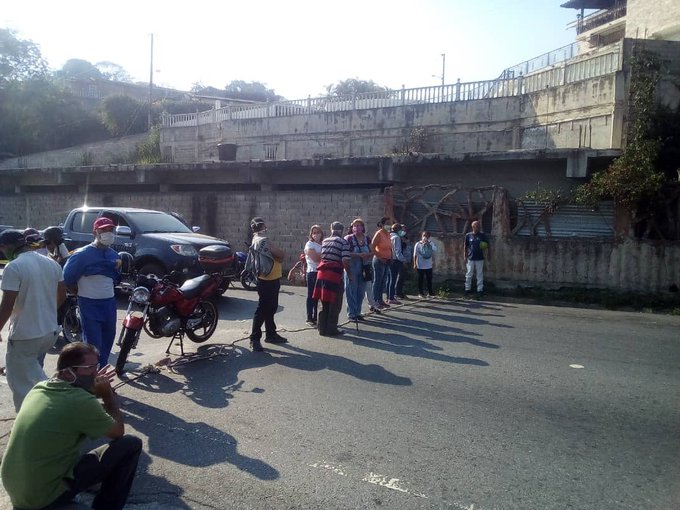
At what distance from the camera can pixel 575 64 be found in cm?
1788

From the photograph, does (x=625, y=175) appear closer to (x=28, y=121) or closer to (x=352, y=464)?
(x=352, y=464)

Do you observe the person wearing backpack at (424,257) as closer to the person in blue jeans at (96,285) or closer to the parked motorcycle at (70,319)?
the parked motorcycle at (70,319)

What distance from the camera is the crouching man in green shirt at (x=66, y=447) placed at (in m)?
3.21

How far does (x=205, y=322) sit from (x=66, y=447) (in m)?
5.06

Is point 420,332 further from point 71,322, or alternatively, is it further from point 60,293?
point 60,293

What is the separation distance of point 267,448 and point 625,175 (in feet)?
36.3

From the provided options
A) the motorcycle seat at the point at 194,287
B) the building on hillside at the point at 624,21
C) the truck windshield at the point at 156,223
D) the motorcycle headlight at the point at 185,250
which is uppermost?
the building on hillside at the point at 624,21

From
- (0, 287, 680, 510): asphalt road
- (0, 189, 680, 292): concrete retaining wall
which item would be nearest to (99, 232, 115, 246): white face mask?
(0, 287, 680, 510): asphalt road

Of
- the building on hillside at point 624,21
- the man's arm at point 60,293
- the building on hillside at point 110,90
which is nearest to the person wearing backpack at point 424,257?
the man's arm at point 60,293

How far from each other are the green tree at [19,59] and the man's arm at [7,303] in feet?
161

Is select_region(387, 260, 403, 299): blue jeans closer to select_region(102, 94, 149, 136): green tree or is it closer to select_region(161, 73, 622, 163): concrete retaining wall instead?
select_region(161, 73, 622, 163): concrete retaining wall

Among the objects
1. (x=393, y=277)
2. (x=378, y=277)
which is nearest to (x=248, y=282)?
Answer: (x=393, y=277)

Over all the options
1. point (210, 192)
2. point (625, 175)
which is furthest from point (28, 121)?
point (625, 175)

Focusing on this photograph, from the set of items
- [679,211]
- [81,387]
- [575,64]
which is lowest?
[81,387]
